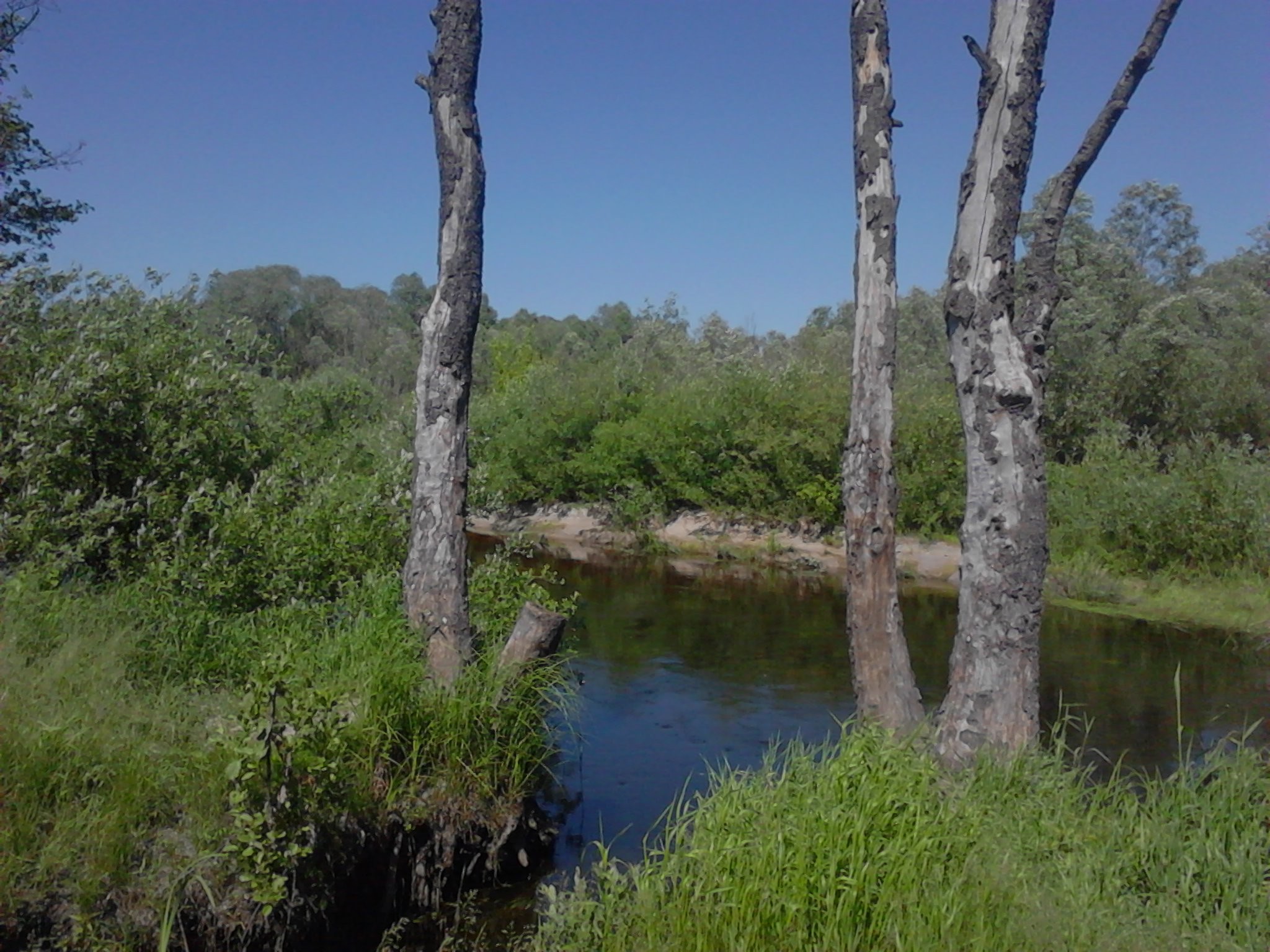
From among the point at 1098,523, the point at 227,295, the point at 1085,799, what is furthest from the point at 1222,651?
the point at 227,295

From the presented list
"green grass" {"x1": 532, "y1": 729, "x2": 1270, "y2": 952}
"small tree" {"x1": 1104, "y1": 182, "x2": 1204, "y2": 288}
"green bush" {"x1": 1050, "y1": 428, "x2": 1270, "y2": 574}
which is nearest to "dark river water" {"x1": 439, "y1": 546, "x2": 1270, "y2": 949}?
"green grass" {"x1": 532, "y1": 729, "x2": 1270, "y2": 952}

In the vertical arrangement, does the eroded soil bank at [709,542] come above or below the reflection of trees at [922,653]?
above

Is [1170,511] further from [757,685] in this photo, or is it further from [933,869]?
[933,869]

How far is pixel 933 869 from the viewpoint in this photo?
4.11m

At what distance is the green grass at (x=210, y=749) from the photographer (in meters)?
4.51

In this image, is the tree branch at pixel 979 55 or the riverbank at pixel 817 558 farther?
the riverbank at pixel 817 558

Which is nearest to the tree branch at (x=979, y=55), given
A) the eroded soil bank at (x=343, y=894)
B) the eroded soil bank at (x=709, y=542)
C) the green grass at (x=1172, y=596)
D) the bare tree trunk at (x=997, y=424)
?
the bare tree trunk at (x=997, y=424)

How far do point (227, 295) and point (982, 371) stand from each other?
5738 cm

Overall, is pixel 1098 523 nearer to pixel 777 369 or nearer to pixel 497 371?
pixel 777 369

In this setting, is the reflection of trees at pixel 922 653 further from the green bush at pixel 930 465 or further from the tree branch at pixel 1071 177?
the tree branch at pixel 1071 177

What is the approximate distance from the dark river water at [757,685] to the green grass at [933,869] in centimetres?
161

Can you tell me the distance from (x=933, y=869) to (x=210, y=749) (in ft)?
11.2

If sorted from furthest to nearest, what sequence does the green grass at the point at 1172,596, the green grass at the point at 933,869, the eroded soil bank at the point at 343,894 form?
the green grass at the point at 1172,596 < the eroded soil bank at the point at 343,894 < the green grass at the point at 933,869

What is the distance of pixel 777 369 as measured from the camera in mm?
24547
